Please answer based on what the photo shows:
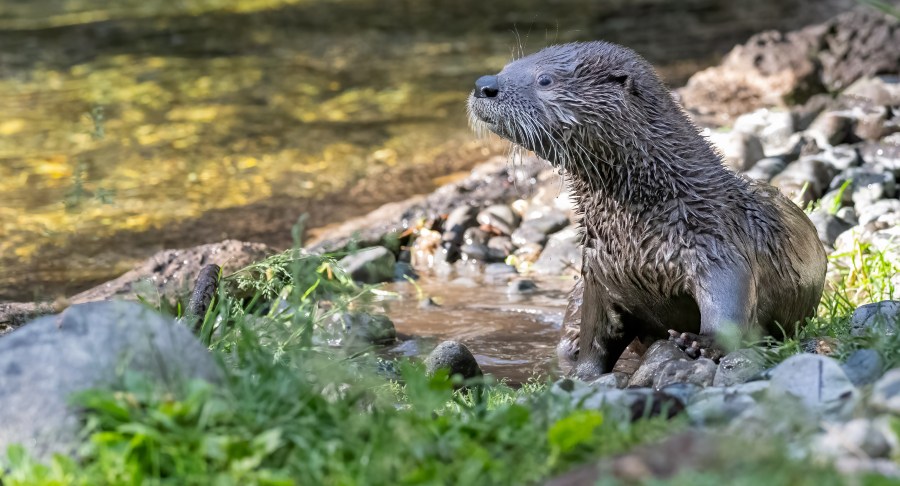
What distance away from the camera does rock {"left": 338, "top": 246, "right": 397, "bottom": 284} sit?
675 cm

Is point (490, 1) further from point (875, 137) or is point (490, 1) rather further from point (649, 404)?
point (649, 404)

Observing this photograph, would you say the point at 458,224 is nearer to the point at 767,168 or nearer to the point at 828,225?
the point at 767,168

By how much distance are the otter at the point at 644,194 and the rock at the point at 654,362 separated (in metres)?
0.24

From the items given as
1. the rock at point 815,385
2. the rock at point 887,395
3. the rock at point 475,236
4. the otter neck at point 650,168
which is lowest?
the rock at point 475,236

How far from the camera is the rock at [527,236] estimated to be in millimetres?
7316

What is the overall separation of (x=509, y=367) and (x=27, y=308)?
2099 millimetres

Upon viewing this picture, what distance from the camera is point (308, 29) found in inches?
547

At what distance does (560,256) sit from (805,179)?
1433mm

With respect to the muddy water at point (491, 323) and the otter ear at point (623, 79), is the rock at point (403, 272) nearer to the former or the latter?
the muddy water at point (491, 323)

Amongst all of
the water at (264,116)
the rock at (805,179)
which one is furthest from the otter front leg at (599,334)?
the rock at (805,179)

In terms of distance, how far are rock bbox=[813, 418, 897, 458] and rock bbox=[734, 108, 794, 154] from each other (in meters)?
5.20

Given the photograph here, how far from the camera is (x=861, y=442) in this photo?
106 inches

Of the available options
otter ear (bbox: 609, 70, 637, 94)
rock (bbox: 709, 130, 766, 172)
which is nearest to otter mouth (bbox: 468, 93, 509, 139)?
otter ear (bbox: 609, 70, 637, 94)

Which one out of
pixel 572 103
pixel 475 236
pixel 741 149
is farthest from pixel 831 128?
pixel 572 103
